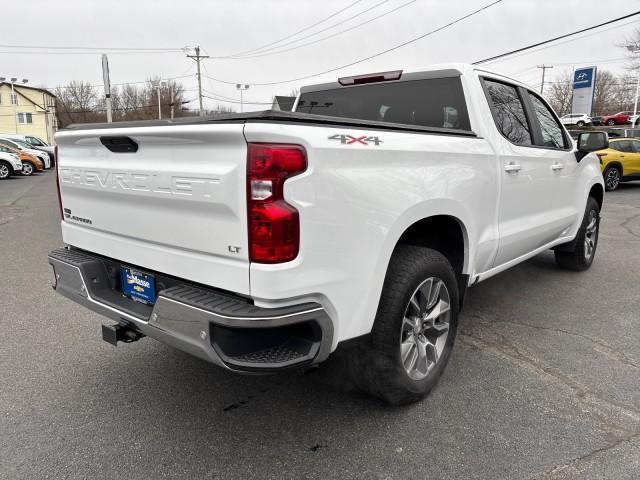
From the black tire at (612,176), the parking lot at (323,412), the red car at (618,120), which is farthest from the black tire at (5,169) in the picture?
the red car at (618,120)

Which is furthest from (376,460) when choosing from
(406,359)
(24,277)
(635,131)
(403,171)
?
(635,131)

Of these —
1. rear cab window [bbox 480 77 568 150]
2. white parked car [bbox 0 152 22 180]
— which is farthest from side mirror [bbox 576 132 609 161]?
white parked car [bbox 0 152 22 180]

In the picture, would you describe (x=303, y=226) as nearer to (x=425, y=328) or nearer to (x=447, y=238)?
(x=425, y=328)

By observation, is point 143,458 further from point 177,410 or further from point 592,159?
point 592,159

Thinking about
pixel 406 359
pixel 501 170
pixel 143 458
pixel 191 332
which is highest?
pixel 501 170

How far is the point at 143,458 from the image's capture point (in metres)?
2.56

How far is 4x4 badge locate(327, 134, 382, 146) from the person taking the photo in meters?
2.24

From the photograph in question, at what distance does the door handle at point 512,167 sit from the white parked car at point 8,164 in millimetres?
23584

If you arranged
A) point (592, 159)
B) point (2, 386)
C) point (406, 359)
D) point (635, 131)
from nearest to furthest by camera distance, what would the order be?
point (406, 359), point (2, 386), point (592, 159), point (635, 131)

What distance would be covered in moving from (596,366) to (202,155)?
3.03m

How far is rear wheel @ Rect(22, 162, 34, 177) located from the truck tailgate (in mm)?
A: 24695

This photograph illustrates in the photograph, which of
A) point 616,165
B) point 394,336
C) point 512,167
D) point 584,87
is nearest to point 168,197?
point 394,336

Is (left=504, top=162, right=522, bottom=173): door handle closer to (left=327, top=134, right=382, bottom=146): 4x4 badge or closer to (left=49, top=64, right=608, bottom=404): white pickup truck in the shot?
(left=49, top=64, right=608, bottom=404): white pickup truck

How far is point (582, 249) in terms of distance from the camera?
573cm
